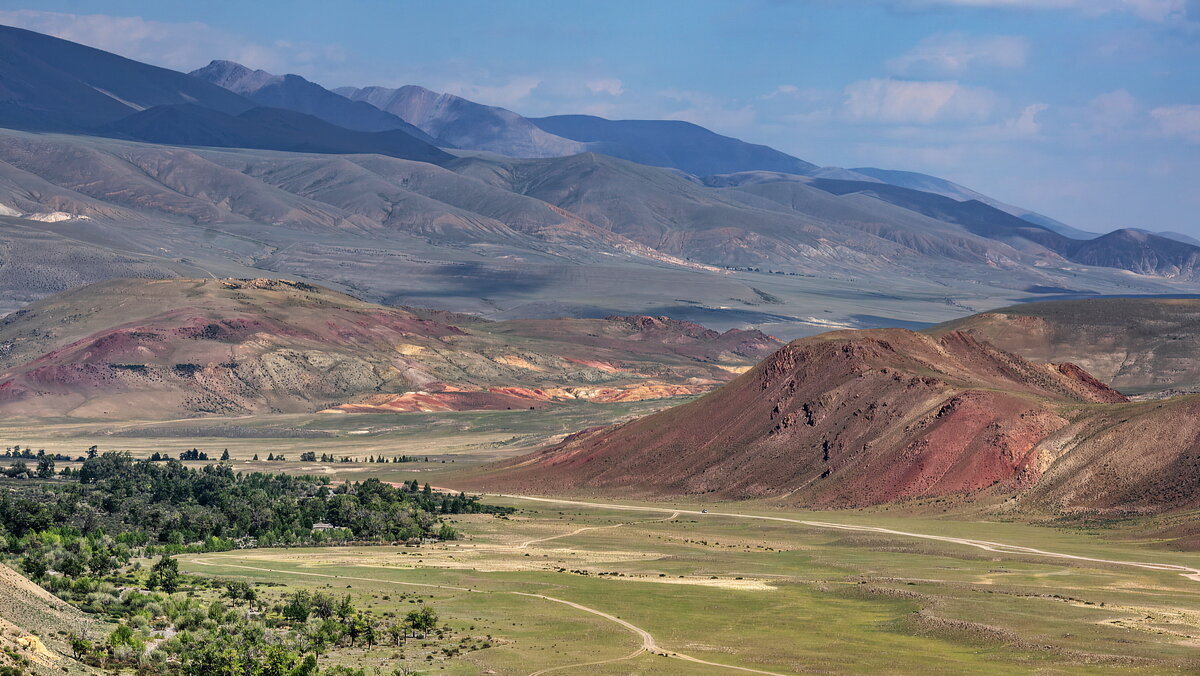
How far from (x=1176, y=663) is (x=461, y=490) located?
91.0 meters

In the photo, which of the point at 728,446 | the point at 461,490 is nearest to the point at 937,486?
the point at 728,446

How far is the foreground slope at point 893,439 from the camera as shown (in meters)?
108

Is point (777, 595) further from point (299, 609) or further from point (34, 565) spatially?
point (34, 565)

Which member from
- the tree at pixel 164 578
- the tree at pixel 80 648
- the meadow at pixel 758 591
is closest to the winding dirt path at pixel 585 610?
the meadow at pixel 758 591

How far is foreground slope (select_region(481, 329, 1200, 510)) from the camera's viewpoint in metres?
108

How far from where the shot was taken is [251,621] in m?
59.5

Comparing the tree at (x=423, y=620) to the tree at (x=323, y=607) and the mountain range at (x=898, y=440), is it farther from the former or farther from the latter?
the mountain range at (x=898, y=440)

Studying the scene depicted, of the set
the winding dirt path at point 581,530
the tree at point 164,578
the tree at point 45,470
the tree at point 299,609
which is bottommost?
the tree at point 45,470

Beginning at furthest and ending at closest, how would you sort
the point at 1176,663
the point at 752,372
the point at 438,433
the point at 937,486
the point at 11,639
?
the point at 438,433, the point at 752,372, the point at 937,486, the point at 1176,663, the point at 11,639

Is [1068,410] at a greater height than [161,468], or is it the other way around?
[1068,410]

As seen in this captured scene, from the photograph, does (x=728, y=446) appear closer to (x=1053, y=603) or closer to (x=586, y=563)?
(x=586, y=563)

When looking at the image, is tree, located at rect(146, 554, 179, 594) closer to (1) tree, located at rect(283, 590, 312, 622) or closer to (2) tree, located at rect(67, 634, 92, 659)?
(1) tree, located at rect(283, 590, 312, 622)

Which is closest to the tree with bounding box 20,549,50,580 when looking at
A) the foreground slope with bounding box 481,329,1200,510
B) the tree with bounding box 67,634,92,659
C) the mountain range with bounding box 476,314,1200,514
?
the tree with bounding box 67,634,92,659

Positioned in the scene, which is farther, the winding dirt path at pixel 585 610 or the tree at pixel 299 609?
the tree at pixel 299 609
